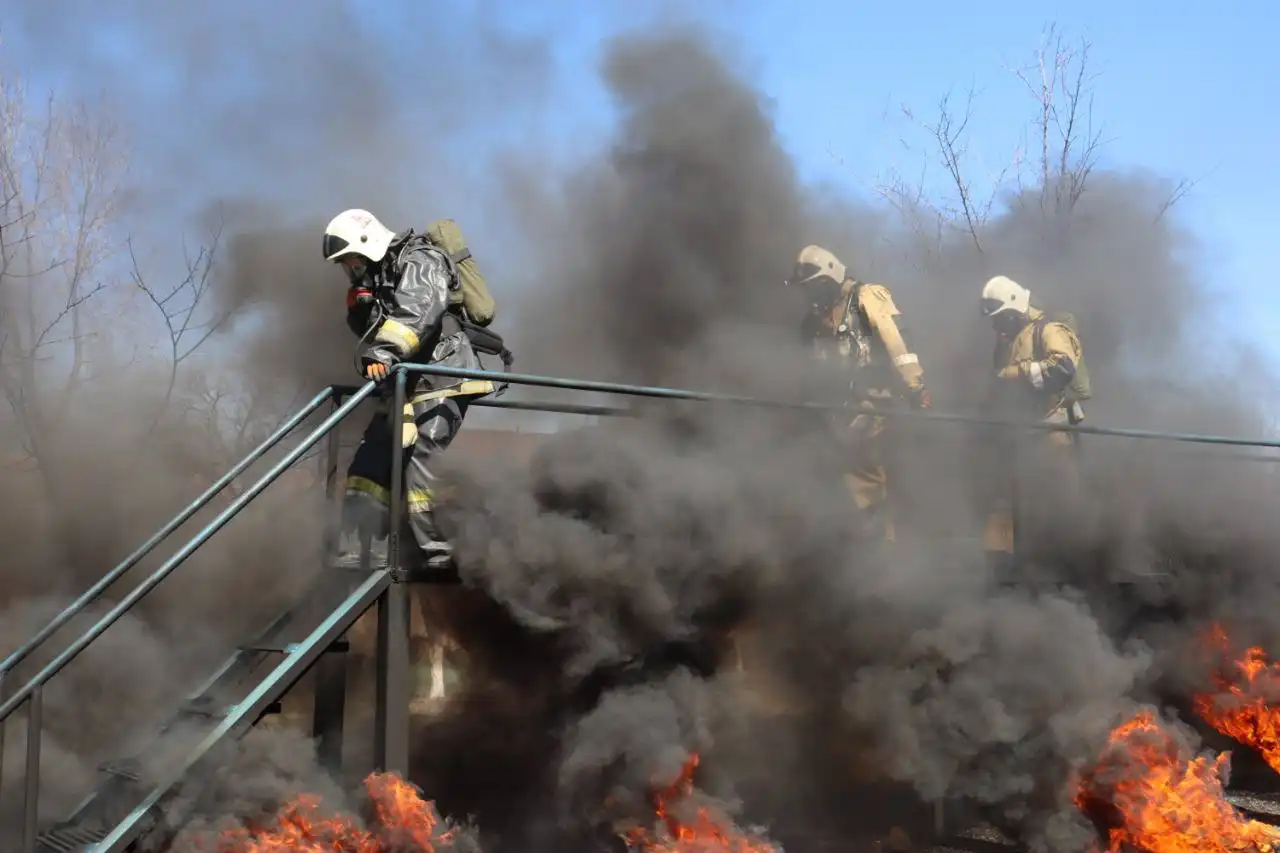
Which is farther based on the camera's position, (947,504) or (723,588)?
(947,504)

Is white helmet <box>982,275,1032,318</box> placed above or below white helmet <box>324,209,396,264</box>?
above

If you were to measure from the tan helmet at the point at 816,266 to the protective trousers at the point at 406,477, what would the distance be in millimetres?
2498

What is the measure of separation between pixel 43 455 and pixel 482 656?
4432 millimetres

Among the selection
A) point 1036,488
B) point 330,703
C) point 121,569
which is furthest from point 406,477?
point 1036,488

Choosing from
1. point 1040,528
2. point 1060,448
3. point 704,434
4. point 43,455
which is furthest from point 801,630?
point 43,455

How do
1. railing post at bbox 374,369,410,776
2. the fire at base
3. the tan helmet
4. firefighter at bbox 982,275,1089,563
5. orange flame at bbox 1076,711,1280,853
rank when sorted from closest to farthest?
the fire at base → railing post at bbox 374,369,410,776 → orange flame at bbox 1076,711,1280,853 → firefighter at bbox 982,275,1089,563 → the tan helmet

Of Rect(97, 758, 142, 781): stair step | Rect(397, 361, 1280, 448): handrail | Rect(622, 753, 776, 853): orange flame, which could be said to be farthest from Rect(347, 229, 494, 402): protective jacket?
Rect(622, 753, 776, 853): orange flame

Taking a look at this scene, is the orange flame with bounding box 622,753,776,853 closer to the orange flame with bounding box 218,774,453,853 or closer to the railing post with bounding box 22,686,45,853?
the orange flame with bounding box 218,774,453,853

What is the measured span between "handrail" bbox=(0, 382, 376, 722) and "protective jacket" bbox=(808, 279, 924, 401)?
117 inches

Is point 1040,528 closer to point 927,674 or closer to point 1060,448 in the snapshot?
point 1060,448

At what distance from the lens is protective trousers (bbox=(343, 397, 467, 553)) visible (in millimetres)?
5242

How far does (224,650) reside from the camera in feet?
23.0

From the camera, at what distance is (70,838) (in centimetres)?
443

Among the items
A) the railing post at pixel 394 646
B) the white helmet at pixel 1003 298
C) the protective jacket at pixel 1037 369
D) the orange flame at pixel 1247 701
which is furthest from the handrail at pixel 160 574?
the orange flame at pixel 1247 701
